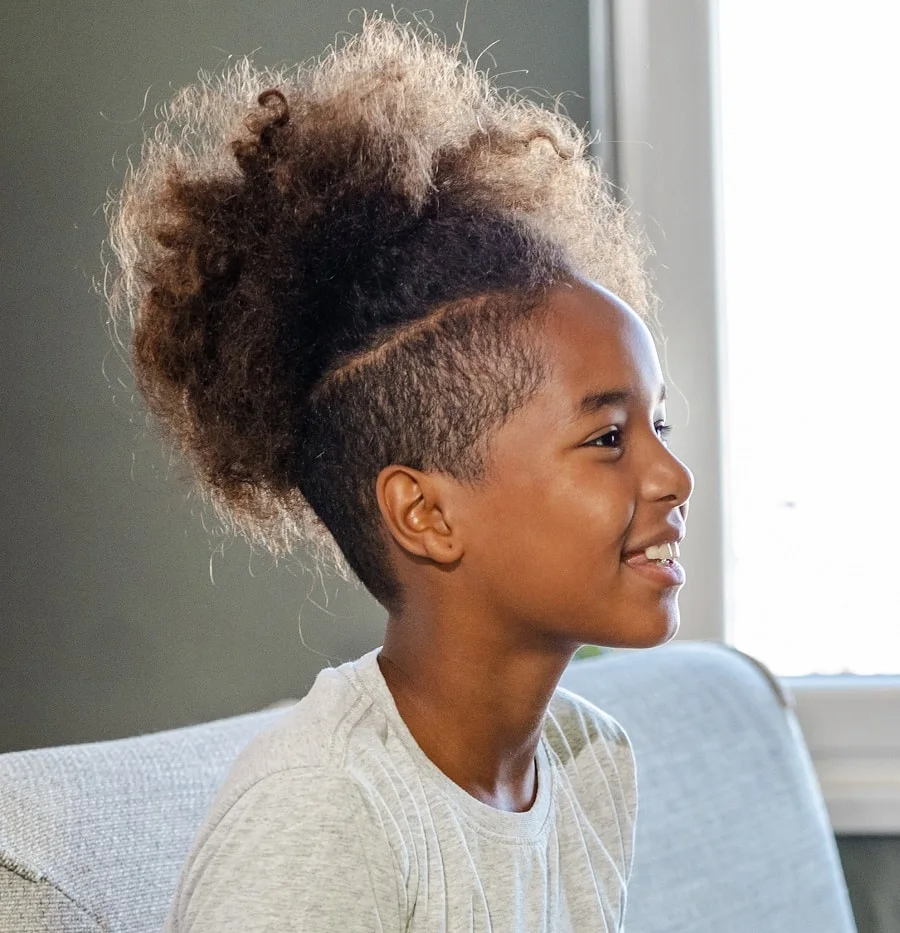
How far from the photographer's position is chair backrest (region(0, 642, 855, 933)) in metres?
0.78

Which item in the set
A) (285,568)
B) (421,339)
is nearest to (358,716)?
(421,339)

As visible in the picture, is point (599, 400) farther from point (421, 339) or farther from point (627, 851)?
point (627, 851)

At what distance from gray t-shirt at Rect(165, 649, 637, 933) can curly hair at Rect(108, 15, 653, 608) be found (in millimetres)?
125

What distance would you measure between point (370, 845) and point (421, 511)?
0.69ft

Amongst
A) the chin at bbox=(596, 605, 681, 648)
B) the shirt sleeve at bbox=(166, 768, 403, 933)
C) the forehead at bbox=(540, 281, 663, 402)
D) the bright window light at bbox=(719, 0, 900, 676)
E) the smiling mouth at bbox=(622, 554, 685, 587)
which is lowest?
the shirt sleeve at bbox=(166, 768, 403, 933)

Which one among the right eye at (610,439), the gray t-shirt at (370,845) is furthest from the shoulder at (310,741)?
the right eye at (610,439)

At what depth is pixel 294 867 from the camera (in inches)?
26.9

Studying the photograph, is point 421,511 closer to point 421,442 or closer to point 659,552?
point 421,442

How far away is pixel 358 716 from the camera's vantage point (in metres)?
0.79

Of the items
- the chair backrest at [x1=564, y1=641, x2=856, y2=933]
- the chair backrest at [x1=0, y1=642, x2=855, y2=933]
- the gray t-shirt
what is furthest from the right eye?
the chair backrest at [x1=564, y1=641, x2=856, y2=933]

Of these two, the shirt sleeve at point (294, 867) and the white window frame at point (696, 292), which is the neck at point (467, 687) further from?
the white window frame at point (696, 292)

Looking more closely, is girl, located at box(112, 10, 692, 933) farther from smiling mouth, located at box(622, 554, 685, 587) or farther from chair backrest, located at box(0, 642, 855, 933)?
chair backrest, located at box(0, 642, 855, 933)

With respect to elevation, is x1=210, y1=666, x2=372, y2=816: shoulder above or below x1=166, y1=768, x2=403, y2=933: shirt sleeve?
above

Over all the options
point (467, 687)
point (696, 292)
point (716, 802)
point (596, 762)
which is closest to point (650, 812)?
point (716, 802)
